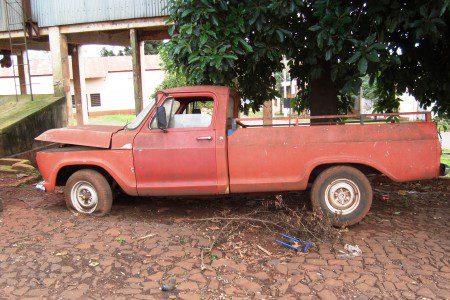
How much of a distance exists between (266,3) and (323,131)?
66.6 inches

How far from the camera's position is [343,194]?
473 centimetres

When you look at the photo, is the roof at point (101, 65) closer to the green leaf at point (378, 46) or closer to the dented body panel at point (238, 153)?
the dented body panel at point (238, 153)

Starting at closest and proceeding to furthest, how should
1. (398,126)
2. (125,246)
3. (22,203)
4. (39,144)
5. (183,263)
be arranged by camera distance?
1. (183,263)
2. (125,246)
3. (398,126)
4. (22,203)
5. (39,144)

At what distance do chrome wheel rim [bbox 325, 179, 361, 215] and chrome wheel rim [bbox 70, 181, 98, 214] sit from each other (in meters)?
2.99

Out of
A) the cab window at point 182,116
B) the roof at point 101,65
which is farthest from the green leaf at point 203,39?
the roof at point 101,65

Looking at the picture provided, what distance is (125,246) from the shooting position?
426 cm

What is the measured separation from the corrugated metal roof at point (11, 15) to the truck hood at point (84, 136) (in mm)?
7109

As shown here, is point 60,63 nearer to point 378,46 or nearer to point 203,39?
point 203,39

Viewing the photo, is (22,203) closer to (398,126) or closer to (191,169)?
(191,169)

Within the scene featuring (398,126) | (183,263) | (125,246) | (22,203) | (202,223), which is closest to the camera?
(183,263)

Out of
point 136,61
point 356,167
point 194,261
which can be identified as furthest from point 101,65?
point 194,261

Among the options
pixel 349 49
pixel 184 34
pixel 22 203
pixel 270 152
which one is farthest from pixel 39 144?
pixel 349 49

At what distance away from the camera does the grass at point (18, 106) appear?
9.83m

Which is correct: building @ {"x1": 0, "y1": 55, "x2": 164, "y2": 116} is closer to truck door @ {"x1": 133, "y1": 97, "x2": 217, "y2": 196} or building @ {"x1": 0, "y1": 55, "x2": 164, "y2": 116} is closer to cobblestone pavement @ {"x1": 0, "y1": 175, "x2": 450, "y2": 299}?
truck door @ {"x1": 133, "y1": 97, "x2": 217, "y2": 196}
